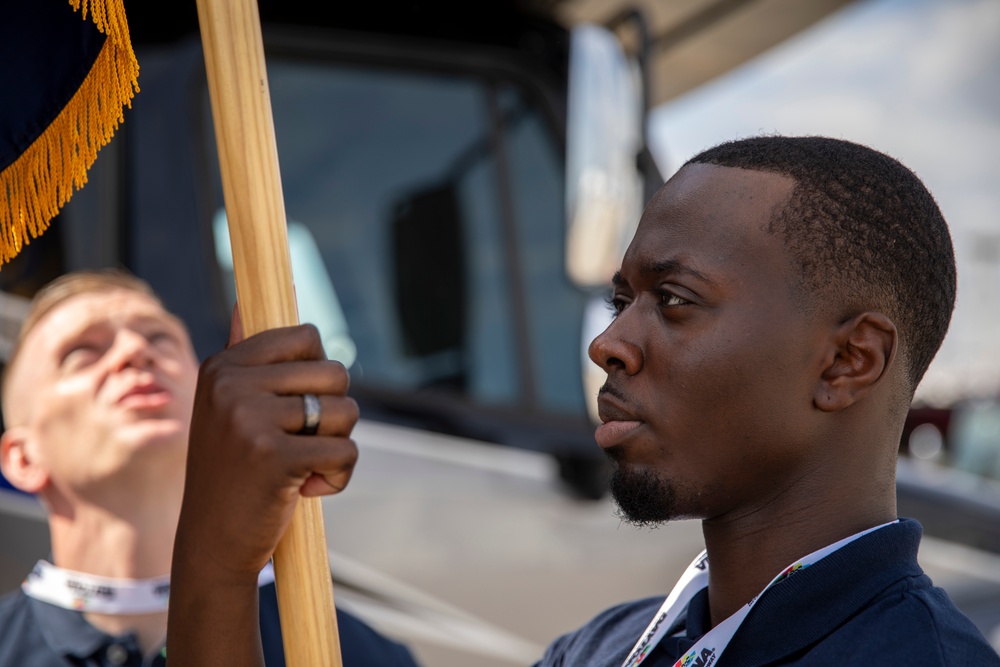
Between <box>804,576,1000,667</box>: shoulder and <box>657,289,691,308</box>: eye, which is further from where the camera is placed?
<box>657,289,691,308</box>: eye

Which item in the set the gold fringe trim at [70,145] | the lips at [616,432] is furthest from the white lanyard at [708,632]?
the gold fringe trim at [70,145]

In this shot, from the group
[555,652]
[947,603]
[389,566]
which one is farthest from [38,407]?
[947,603]

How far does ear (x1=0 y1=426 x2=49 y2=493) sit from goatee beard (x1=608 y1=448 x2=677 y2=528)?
1676mm

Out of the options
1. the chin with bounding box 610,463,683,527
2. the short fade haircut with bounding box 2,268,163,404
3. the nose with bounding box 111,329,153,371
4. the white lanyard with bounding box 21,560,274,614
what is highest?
the short fade haircut with bounding box 2,268,163,404

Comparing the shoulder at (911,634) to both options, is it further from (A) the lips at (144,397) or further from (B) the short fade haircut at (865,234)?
(A) the lips at (144,397)

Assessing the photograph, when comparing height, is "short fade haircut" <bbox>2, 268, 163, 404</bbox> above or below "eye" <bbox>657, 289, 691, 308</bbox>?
above

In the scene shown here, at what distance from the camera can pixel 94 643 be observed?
2.46 m

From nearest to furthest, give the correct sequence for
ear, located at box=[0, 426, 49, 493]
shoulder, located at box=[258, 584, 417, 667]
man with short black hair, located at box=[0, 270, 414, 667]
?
shoulder, located at box=[258, 584, 417, 667], man with short black hair, located at box=[0, 270, 414, 667], ear, located at box=[0, 426, 49, 493]

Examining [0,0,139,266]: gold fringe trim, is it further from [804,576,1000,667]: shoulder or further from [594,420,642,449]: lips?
[804,576,1000,667]: shoulder

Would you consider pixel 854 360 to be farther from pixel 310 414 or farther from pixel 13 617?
pixel 13 617

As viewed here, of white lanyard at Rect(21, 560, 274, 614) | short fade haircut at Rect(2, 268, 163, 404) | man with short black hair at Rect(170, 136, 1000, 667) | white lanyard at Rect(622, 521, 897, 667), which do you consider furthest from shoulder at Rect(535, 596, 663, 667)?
short fade haircut at Rect(2, 268, 163, 404)

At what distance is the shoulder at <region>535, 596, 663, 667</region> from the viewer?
177cm

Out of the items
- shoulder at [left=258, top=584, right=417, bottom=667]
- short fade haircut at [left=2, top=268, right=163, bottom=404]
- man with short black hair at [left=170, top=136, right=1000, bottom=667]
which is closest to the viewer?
man with short black hair at [left=170, top=136, right=1000, bottom=667]

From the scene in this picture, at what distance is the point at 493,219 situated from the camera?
393 centimetres
